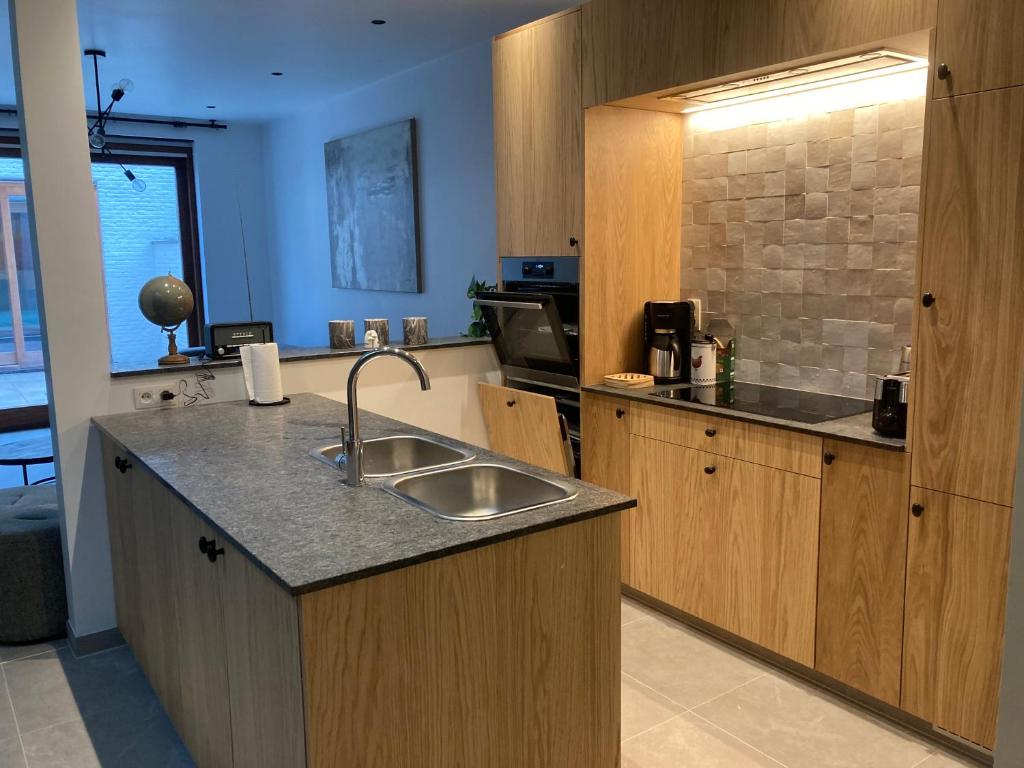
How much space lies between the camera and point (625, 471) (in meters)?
3.28

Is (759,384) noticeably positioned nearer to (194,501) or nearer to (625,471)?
(625,471)

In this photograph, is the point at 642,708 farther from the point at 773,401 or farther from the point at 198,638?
the point at 198,638

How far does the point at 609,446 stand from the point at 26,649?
88.9 inches

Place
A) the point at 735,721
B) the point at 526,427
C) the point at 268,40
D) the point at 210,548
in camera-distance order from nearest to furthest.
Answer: the point at 210,548
the point at 735,721
the point at 526,427
the point at 268,40

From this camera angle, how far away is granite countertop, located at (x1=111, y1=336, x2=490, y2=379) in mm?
3027

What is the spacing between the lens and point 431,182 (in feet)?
17.5

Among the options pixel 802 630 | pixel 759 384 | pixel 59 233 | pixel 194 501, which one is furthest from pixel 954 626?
pixel 59 233

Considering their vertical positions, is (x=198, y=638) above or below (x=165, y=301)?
below

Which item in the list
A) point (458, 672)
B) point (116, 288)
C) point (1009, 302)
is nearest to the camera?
point (458, 672)

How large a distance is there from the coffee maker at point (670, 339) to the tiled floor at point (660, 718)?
1.00 m

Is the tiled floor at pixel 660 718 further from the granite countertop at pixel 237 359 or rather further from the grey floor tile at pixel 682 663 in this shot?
the granite countertop at pixel 237 359

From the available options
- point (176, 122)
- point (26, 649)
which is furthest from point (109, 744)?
point (176, 122)

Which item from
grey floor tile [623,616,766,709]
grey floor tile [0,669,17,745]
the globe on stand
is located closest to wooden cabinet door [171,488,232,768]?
grey floor tile [0,669,17,745]

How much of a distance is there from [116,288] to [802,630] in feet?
21.8
